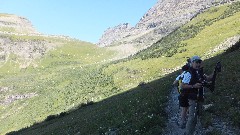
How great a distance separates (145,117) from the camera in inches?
899

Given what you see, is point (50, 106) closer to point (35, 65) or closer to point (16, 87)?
point (16, 87)

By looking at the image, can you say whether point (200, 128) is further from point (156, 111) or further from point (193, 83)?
point (156, 111)

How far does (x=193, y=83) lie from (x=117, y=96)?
108 ft

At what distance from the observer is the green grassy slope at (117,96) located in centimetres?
2522

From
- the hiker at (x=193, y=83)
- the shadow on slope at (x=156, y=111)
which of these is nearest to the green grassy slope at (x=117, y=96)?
the shadow on slope at (x=156, y=111)

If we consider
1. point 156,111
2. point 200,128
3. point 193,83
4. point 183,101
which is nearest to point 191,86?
point 193,83

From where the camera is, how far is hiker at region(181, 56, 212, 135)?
15.9 meters

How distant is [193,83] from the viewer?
1622 cm

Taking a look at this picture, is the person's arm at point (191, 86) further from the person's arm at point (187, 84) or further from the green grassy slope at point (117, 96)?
the green grassy slope at point (117, 96)

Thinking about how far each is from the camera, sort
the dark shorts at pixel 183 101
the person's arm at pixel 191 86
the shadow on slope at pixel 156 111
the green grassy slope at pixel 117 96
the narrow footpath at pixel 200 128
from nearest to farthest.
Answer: the person's arm at pixel 191 86 → the dark shorts at pixel 183 101 → the narrow footpath at pixel 200 128 → the shadow on slope at pixel 156 111 → the green grassy slope at pixel 117 96

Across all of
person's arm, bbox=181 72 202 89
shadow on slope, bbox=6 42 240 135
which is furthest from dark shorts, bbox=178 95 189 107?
shadow on slope, bbox=6 42 240 135

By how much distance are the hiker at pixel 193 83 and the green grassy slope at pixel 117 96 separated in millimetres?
4065

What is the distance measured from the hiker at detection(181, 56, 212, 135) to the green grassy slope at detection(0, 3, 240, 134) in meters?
4.06

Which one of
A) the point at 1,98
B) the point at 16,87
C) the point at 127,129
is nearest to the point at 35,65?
the point at 16,87
